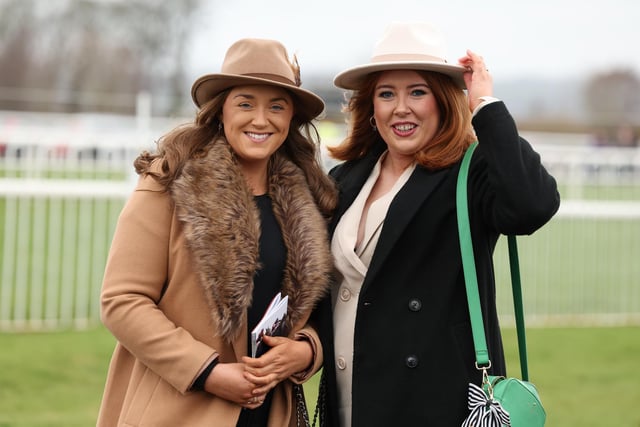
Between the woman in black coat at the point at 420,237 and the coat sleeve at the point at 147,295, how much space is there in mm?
552

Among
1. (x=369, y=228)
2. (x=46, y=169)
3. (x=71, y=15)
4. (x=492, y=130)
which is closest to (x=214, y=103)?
(x=369, y=228)

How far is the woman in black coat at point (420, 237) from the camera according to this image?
2.85 metres

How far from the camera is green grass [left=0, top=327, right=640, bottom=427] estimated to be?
556 centimetres

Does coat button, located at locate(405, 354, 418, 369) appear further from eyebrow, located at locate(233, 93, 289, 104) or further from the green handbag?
eyebrow, located at locate(233, 93, 289, 104)

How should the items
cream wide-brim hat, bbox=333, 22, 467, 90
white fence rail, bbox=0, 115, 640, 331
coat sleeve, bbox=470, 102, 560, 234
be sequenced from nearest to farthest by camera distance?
1. coat sleeve, bbox=470, 102, 560, 234
2. cream wide-brim hat, bbox=333, 22, 467, 90
3. white fence rail, bbox=0, 115, 640, 331

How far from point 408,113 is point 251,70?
0.59 metres

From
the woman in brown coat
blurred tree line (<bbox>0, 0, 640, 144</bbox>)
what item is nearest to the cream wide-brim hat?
the woman in brown coat

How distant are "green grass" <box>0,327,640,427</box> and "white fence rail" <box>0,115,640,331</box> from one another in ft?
1.88

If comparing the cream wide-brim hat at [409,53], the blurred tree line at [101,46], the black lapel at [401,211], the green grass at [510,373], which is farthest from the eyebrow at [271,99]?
the blurred tree line at [101,46]

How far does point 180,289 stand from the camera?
2914 mm

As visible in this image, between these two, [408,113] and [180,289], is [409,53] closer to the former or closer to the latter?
[408,113]

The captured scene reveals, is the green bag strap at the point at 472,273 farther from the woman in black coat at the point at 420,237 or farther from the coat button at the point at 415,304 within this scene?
the coat button at the point at 415,304

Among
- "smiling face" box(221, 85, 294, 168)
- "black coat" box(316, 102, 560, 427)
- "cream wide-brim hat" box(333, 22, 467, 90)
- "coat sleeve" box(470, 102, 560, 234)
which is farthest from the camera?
"cream wide-brim hat" box(333, 22, 467, 90)

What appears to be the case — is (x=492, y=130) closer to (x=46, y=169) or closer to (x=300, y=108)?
(x=300, y=108)
